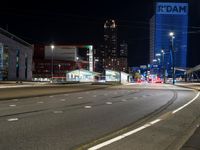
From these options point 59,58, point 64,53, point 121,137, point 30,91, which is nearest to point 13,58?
point 64,53

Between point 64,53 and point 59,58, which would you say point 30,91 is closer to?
point 64,53

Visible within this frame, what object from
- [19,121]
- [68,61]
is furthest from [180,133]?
[68,61]

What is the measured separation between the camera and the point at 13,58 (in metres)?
99.6

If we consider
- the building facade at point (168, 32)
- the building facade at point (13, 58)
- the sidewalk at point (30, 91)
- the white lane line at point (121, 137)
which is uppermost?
the building facade at point (168, 32)

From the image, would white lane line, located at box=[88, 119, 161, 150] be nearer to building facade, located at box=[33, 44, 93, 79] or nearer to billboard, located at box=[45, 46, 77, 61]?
building facade, located at box=[33, 44, 93, 79]

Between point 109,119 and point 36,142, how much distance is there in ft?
15.5

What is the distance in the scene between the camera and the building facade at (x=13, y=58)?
303ft

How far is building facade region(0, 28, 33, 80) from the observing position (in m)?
92.4

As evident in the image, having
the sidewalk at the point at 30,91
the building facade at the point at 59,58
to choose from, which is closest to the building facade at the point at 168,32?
the building facade at the point at 59,58

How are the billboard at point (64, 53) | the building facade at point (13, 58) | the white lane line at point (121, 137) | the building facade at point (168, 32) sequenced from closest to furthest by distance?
the white lane line at point (121, 137) < the building facade at point (13, 58) < the billboard at point (64, 53) < the building facade at point (168, 32)

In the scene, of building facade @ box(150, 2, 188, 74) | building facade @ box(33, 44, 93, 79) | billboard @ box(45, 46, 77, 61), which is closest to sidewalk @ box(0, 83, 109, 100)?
building facade @ box(33, 44, 93, 79)

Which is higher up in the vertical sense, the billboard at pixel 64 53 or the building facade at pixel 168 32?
the building facade at pixel 168 32

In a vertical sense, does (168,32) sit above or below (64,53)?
above

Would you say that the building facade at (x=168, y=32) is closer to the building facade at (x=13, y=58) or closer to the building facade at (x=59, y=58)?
the building facade at (x=59, y=58)
